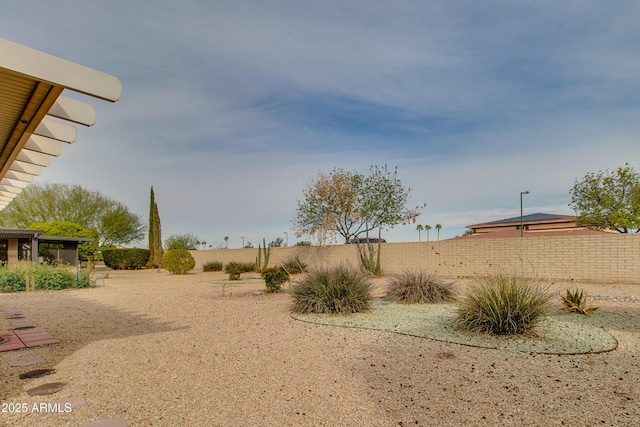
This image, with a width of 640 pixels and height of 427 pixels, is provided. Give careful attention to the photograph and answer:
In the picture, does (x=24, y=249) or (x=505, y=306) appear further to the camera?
(x=24, y=249)

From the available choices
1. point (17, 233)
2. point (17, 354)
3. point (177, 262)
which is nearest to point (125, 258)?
point (17, 233)

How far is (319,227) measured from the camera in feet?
82.3

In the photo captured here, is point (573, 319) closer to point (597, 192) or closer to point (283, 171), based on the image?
point (283, 171)

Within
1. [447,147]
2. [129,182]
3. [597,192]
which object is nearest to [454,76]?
[447,147]

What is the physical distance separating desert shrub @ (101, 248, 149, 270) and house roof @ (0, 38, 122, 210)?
25031 mm

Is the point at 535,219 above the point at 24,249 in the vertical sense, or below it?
above

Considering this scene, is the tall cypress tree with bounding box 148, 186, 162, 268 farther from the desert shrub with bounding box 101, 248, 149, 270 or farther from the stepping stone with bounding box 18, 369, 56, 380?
the stepping stone with bounding box 18, 369, 56, 380

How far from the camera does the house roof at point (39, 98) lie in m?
2.87

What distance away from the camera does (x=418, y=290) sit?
28.0 ft

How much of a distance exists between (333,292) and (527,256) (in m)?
10.3

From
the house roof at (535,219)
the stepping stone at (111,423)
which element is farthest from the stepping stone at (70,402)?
the house roof at (535,219)

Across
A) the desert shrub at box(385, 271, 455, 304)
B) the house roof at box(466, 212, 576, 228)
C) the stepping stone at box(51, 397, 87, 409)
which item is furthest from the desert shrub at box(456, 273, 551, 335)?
the house roof at box(466, 212, 576, 228)

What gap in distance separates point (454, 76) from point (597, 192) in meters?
20.8

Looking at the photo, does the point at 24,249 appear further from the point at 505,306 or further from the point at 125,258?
the point at 505,306
